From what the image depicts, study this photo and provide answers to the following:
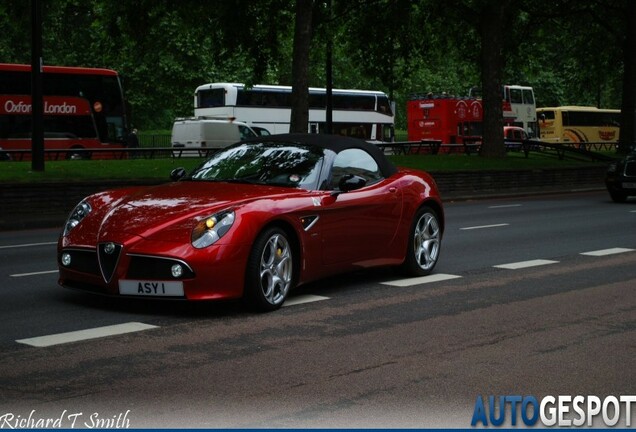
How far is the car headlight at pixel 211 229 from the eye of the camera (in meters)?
8.41

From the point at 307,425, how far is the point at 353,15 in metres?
32.0

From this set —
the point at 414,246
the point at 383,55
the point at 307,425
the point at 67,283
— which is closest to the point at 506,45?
the point at 383,55

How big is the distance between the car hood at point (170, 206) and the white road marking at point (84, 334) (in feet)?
2.37

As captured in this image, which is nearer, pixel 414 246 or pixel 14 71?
pixel 414 246

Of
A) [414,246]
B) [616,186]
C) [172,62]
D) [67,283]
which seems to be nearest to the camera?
[67,283]

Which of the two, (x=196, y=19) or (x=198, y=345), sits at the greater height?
(x=196, y=19)

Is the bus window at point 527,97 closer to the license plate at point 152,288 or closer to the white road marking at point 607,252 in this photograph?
the white road marking at point 607,252

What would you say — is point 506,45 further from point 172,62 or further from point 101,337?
point 101,337

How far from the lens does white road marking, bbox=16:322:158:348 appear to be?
7.48m

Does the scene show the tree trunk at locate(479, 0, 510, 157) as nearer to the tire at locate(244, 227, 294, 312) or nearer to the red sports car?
the red sports car

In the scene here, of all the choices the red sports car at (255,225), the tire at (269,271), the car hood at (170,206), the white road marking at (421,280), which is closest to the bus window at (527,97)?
the white road marking at (421,280)

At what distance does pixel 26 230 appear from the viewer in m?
18.1

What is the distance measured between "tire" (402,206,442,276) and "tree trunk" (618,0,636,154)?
98.8 ft

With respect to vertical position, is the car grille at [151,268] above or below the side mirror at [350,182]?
below
